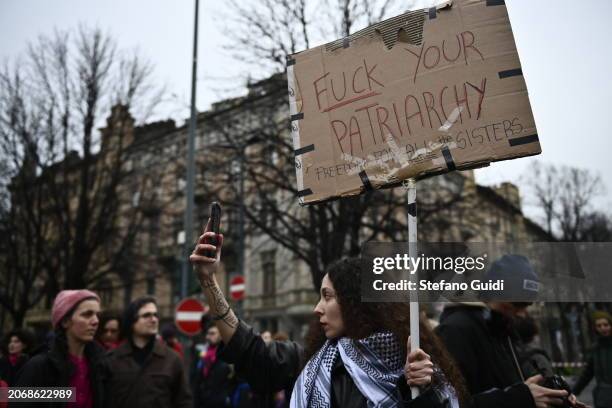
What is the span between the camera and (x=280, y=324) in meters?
36.5

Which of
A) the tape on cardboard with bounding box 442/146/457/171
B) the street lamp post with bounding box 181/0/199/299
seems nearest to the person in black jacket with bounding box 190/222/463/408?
the tape on cardboard with bounding box 442/146/457/171

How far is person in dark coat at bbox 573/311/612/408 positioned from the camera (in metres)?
6.25

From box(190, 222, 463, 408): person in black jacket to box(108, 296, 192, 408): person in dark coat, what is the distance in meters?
2.02

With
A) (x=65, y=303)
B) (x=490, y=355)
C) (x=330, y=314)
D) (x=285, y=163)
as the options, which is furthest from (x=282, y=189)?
(x=330, y=314)

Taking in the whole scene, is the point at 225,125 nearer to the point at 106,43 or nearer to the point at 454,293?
the point at 106,43

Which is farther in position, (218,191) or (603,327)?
(218,191)

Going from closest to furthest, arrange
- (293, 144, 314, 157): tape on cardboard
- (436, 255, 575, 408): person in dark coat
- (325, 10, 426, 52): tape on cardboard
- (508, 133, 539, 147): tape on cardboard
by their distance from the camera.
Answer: (508, 133, 539, 147): tape on cardboard, (325, 10, 426, 52): tape on cardboard, (293, 144, 314, 157): tape on cardboard, (436, 255, 575, 408): person in dark coat

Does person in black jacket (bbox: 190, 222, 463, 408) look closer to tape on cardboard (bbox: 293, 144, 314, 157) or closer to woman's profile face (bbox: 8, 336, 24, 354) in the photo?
tape on cardboard (bbox: 293, 144, 314, 157)

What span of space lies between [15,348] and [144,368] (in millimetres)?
2035

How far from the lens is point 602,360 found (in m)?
6.36

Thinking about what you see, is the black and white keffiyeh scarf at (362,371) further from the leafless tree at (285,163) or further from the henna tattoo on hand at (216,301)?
the leafless tree at (285,163)

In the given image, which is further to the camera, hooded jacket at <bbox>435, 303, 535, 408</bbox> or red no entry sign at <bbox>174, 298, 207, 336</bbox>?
red no entry sign at <bbox>174, 298, 207, 336</bbox>

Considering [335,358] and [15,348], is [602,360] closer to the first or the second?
[335,358]

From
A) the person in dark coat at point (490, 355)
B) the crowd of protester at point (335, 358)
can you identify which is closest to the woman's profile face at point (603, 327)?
the crowd of protester at point (335, 358)
